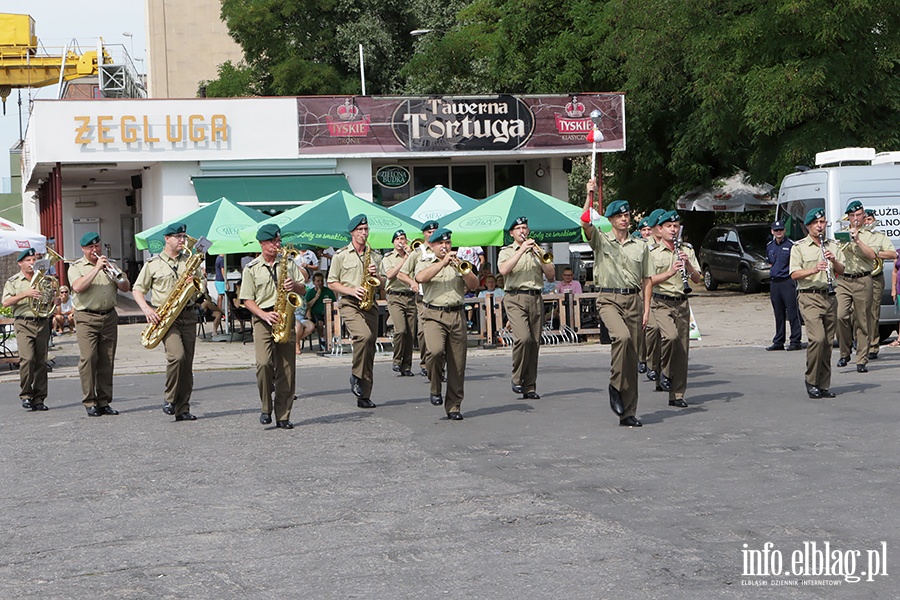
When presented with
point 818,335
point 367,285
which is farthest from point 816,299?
point 367,285

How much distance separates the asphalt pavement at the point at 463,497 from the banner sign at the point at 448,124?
51.5 ft

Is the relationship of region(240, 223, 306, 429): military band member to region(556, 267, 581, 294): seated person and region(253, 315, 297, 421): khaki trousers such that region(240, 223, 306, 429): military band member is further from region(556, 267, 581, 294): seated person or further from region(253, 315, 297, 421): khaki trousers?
region(556, 267, 581, 294): seated person

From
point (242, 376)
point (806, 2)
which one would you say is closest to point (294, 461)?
point (242, 376)

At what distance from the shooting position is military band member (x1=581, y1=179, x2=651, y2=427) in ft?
35.2

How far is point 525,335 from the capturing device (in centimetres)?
1307

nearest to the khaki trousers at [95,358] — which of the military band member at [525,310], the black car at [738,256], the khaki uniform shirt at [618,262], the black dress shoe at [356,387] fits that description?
the black dress shoe at [356,387]

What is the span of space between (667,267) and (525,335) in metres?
1.63

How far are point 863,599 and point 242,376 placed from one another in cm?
1209

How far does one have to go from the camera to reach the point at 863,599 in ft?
18.2

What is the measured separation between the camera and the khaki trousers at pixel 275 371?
11.3 meters

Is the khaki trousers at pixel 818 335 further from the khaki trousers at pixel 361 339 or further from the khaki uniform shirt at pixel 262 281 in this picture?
the khaki uniform shirt at pixel 262 281

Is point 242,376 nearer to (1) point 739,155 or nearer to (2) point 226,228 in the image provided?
→ (2) point 226,228

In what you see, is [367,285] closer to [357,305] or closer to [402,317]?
[357,305]

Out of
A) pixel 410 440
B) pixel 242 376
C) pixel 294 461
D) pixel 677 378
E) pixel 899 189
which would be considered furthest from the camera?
pixel 899 189
